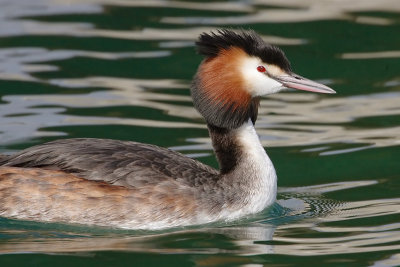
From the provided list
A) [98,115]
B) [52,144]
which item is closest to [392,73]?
[98,115]

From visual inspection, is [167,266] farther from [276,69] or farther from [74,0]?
[74,0]

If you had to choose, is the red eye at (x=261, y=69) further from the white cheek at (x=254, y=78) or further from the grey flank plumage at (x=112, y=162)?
the grey flank plumage at (x=112, y=162)

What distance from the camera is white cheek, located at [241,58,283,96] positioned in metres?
9.38

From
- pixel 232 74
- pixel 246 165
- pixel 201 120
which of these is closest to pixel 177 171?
pixel 246 165

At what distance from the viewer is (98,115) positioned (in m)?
12.2

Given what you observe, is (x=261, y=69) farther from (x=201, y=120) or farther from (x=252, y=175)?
(x=201, y=120)

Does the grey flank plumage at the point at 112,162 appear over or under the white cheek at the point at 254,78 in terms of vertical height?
under

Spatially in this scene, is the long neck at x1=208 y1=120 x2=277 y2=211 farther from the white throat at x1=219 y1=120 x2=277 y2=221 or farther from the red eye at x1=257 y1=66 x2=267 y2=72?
the red eye at x1=257 y1=66 x2=267 y2=72

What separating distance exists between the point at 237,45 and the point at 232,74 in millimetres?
252

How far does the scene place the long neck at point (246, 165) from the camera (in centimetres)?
933

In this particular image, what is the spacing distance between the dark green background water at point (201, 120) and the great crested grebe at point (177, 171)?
17 centimetres

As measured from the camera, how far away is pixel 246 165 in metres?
9.48

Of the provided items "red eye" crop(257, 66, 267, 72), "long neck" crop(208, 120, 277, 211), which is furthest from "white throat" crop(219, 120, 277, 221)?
"red eye" crop(257, 66, 267, 72)

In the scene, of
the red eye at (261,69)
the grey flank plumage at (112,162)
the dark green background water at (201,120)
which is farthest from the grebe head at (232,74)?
the dark green background water at (201,120)
